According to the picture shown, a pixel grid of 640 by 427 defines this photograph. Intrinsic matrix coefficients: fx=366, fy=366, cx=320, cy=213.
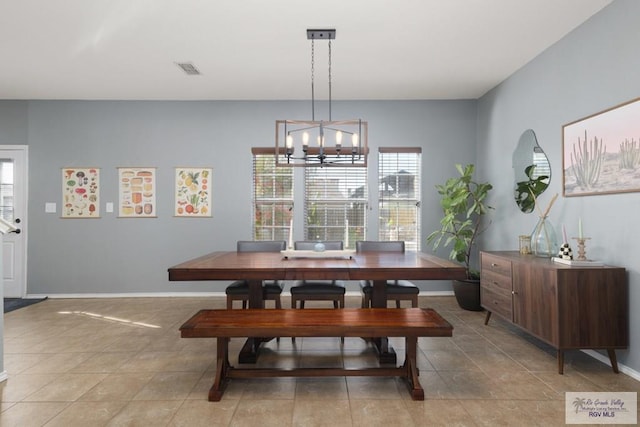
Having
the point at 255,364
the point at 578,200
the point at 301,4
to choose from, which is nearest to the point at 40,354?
the point at 255,364

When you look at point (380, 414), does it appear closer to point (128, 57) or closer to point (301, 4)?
point (301, 4)

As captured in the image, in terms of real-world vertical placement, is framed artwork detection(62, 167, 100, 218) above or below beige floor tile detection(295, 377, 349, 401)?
above

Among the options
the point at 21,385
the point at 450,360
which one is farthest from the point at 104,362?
the point at 450,360

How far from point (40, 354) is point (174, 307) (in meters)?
1.57

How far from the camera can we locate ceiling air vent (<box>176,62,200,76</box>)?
3.88 metres

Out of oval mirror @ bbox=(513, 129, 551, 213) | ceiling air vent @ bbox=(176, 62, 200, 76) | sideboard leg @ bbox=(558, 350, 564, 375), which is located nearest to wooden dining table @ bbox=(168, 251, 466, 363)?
sideboard leg @ bbox=(558, 350, 564, 375)

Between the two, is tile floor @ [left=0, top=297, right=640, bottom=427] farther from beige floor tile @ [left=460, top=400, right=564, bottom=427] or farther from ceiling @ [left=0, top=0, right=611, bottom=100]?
ceiling @ [left=0, top=0, right=611, bottom=100]

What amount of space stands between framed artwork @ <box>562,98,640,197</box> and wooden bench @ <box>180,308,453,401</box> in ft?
5.55

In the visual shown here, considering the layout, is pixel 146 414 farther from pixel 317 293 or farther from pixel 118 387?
pixel 317 293

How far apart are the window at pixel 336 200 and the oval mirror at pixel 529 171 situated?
191 centimetres

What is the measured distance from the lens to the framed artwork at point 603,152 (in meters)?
2.53

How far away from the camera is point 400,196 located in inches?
203

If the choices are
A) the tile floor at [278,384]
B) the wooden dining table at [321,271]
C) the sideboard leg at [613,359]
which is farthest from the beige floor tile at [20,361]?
the sideboard leg at [613,359]

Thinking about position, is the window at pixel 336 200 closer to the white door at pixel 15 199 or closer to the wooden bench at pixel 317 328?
the wooden bench at pixel 317 328
